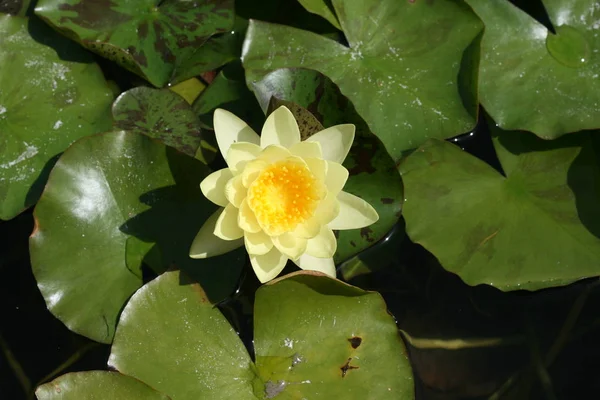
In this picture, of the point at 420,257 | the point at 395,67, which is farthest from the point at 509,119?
the point at 420,257

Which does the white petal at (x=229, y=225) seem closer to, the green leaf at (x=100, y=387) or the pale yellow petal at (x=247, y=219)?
the pale yellow petal at (x=247, y=219)

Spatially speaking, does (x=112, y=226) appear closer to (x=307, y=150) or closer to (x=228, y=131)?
(x=228, y=131)

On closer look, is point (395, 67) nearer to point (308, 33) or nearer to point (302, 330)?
point (308, 33)

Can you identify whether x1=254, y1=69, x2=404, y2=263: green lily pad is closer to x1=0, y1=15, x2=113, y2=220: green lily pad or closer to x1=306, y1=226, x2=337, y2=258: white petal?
x1=306, y1=226, x2=337, y2=258: white petal

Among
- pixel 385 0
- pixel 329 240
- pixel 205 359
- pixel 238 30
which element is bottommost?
pixel 205 359

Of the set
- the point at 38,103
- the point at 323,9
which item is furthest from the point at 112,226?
the point at 323,9

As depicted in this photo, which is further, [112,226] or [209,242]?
[112,226]
